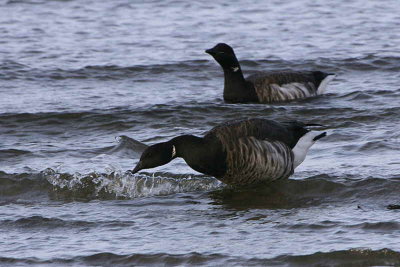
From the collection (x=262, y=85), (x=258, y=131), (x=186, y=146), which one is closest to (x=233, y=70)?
(x=262, y=85)

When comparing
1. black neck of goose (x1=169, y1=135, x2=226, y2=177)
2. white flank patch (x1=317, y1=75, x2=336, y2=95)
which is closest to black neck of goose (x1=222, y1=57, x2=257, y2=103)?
white flank patch (x1=317, y1=75, x2=336, y2=95)

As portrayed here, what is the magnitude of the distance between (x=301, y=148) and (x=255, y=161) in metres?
0.65

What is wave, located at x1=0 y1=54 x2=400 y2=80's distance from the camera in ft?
47.9

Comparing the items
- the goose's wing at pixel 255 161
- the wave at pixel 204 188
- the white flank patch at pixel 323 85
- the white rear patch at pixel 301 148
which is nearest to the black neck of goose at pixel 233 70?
the white flank patch at pixel 323 85

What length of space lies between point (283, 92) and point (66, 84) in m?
3.36

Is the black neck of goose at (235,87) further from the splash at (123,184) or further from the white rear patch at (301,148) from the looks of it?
the white rear patch at (301,148)

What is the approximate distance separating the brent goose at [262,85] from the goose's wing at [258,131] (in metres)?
4.04

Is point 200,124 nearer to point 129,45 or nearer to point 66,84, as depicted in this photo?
point 66,84

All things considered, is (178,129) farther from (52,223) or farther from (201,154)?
(52,223)

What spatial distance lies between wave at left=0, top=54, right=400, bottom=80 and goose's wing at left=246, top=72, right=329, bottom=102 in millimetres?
1659

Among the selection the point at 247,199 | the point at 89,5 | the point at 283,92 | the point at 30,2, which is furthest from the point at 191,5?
the point at 247,199

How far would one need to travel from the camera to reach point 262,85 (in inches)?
525

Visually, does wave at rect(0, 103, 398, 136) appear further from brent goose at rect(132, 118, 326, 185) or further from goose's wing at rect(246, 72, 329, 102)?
brent goose at rect(132, 118, 326, 185)

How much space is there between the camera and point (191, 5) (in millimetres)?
19828
